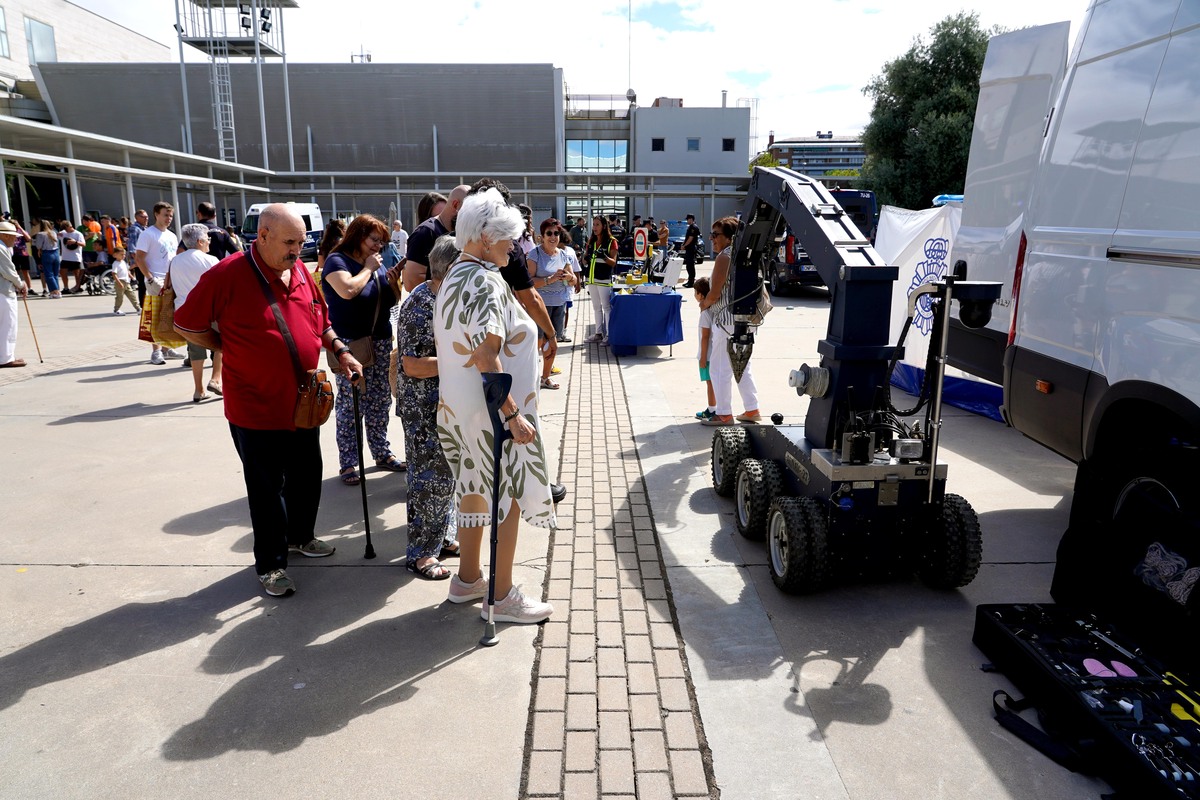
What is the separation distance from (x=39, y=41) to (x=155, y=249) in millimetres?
41626

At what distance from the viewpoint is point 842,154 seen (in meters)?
154

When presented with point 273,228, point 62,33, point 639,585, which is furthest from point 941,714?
point 62,33

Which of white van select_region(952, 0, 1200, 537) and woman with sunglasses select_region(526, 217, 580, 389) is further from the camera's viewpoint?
woman with sunglasses select_region(526, 217, 580, 389)

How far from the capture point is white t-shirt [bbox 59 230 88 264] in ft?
60.2

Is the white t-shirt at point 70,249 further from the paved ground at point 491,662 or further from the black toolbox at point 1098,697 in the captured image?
the black toolbox at point 1098,697

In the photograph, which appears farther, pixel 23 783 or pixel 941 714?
pixel 941 714

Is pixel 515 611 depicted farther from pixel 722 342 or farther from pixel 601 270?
pixel 601 270

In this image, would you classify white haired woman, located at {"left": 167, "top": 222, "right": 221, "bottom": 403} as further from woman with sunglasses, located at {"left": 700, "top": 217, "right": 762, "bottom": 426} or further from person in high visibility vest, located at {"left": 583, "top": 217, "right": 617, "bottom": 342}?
person in high visibility vest, located at {"left": 583, "top": 217, "right": 617, "bottom": 342}

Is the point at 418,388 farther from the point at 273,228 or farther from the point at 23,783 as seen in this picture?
the point at 23,783

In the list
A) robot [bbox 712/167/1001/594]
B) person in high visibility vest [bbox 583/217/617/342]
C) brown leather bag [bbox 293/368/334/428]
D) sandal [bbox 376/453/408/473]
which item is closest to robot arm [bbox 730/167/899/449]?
robot [bbox 712/167/1001/594]

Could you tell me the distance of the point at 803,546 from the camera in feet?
11.8

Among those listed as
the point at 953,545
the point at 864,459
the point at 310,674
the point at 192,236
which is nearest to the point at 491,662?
the point at 310,674

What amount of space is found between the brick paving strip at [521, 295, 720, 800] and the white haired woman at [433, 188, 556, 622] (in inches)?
13.0

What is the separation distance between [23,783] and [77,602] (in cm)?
145
